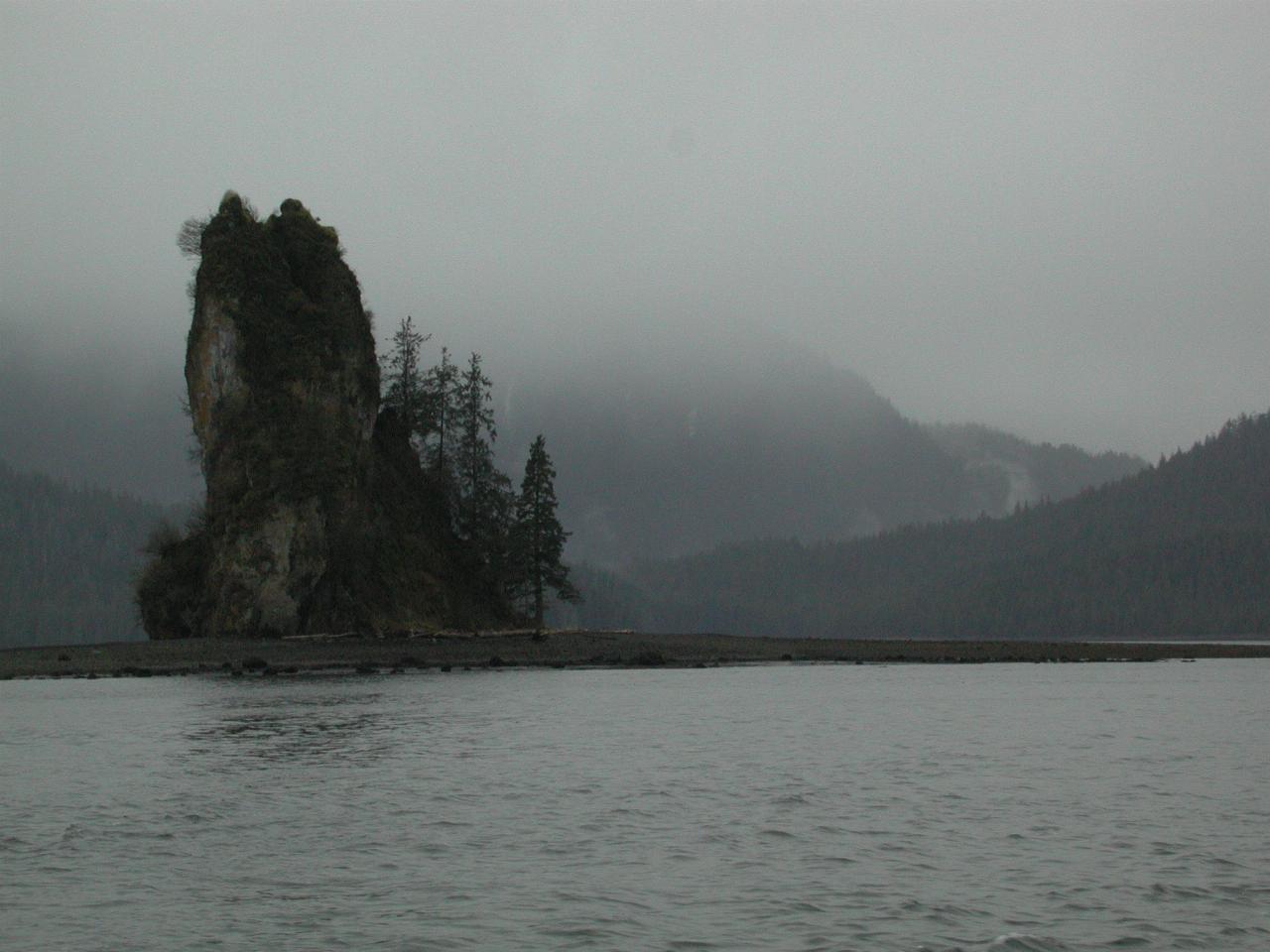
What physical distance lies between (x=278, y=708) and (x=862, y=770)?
2714cm

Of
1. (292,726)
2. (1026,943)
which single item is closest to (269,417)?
(292,726)

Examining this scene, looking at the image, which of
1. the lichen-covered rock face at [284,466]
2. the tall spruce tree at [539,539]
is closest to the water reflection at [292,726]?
the lichen-covered rock face at [284,466]

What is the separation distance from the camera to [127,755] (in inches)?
1430

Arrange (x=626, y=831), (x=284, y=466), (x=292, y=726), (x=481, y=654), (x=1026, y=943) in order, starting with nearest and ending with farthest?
(x=1026, y=943) → (x=626, y=831) → (x=292, y=726) → (x=481, y=654) → (x=284, y=466)

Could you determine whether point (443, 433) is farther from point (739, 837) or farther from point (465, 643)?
point (739, 837)

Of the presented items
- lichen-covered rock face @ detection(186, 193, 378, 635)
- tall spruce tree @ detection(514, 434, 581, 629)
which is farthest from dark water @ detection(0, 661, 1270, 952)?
tall spruce tree @ detection(514, 434, 581, 629)

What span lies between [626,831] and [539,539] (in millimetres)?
100636

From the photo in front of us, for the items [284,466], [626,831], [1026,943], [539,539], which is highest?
[284,466]

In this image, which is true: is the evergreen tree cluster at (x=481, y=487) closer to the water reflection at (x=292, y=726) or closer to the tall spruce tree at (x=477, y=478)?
the tall spruce tree at (x=477, y=478)

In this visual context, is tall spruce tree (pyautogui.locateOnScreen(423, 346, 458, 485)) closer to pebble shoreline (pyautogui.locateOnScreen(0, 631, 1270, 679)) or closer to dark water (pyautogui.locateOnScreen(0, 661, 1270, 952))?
pebble shoreline (pyautogui.locateOnScreen(0, 631, 1270, 679))

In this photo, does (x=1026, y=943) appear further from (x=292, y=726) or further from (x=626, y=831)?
(x=292, y=726)

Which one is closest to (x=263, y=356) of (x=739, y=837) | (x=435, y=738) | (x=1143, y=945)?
(x=435, y=738)

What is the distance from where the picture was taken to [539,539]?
125375 mm

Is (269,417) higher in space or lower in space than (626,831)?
higher
